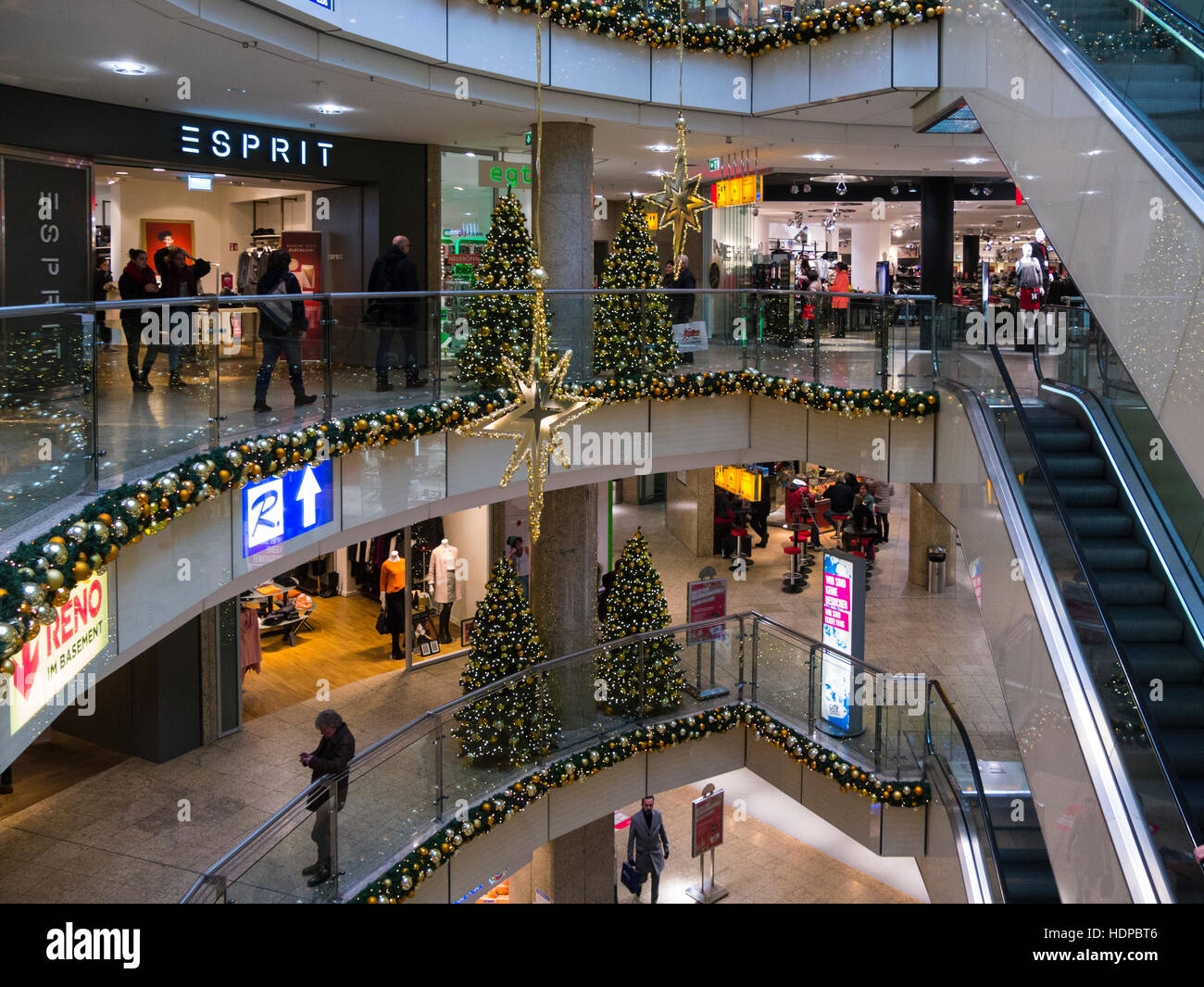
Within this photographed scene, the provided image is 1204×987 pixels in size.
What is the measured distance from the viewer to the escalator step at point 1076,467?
30.4ft

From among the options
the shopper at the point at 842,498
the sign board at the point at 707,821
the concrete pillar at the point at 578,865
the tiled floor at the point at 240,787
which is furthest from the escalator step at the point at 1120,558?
the shopper at the point at 842,498

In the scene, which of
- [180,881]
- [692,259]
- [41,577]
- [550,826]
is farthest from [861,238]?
[41,577]

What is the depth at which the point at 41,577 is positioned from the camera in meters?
4.63

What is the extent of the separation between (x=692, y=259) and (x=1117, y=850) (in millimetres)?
18653

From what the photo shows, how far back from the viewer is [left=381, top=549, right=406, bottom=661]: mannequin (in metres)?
15.8

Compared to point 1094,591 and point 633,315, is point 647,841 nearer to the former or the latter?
point 633,315

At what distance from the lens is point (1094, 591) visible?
7230 millimetres

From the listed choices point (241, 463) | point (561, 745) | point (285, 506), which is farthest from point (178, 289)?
point (561, 745)

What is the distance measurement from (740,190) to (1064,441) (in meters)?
8.90

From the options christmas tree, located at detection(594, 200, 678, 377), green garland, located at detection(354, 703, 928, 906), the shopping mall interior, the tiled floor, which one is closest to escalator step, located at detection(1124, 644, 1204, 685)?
the shopping mall interior

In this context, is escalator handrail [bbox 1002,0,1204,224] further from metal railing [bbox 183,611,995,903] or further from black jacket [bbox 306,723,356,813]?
black jacket [bbox 306,723,356,813]

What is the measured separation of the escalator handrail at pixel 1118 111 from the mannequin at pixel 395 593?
10.1m
